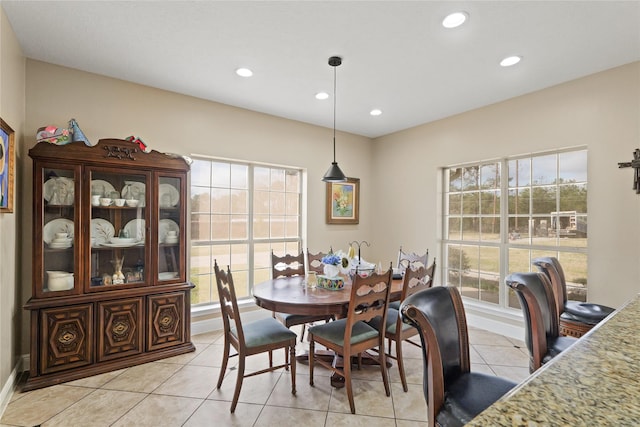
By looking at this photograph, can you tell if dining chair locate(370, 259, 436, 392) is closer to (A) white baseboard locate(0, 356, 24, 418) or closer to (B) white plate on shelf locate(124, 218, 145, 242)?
(B) white plate on shelf locate(124, 218, 145, 242)

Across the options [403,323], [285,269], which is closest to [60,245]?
[285,269]

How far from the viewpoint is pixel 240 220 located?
4148 mm

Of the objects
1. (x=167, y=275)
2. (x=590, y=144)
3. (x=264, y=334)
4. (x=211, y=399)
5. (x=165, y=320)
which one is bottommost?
(x=211, y=399)

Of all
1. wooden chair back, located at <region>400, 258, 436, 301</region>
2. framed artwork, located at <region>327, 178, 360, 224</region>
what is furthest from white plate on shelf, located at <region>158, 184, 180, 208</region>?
wooden chair back, located at <region>400, 258, 436, 301</region>

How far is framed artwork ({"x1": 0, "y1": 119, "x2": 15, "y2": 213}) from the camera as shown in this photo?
83.0 inches

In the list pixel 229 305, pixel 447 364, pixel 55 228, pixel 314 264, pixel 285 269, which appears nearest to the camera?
pixel 447 364

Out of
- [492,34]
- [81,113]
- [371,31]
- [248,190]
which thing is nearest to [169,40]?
[81,113]

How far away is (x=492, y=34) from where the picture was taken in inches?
92.6

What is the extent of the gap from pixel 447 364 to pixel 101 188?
312 centimetres

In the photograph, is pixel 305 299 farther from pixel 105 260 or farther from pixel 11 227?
pixel 11 227

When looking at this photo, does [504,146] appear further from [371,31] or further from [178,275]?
[178,275]

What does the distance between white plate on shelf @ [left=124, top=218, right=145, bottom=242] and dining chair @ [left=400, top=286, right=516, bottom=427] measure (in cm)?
271

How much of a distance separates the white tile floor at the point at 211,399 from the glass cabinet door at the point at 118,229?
84 cm

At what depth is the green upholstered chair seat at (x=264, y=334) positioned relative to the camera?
233cm
